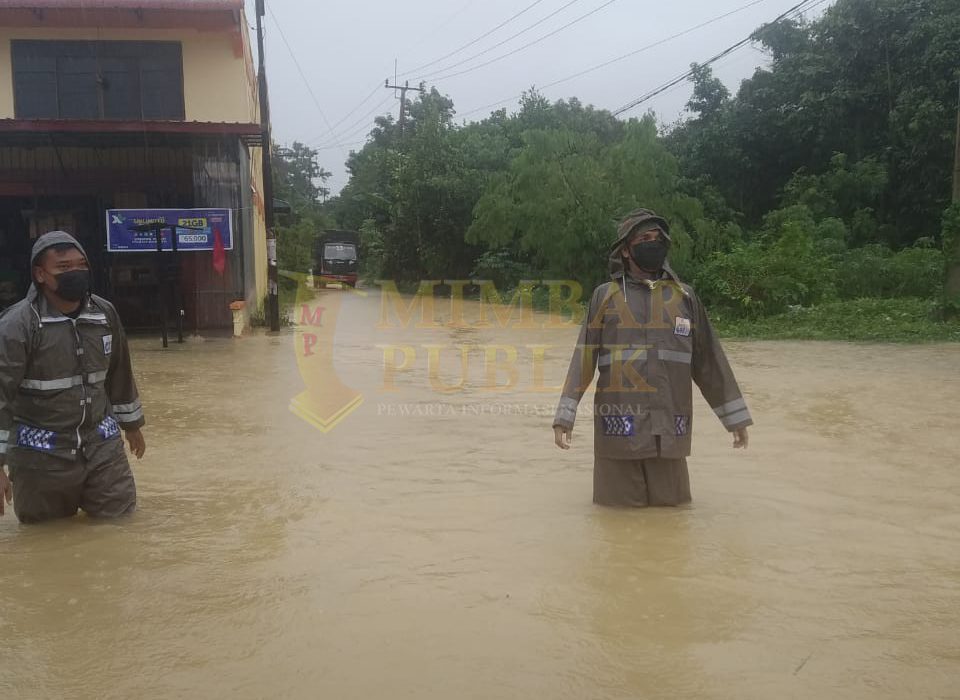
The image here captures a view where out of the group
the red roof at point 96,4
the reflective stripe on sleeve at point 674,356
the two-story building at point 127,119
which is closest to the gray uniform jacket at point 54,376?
the reflective stripe on sleeve at point 674,356

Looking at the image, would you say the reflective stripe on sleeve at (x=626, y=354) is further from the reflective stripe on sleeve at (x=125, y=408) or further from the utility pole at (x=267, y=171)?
the utility pole at (x=267, y=171)

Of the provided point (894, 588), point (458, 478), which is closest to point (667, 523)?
point (894, 588)

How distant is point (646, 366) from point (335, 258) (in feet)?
125

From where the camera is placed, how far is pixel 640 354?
501cm

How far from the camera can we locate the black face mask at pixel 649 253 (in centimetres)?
499

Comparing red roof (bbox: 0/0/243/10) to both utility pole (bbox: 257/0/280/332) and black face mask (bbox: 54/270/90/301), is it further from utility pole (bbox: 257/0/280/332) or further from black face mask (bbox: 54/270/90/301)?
black face mask (bbox: 54/270/90/301)

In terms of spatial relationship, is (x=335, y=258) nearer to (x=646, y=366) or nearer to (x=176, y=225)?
(x=176, y=225)

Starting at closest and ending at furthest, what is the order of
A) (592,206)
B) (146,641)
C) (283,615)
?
(146,641), (283,615), (592,206)

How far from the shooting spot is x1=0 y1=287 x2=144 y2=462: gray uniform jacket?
4527mm

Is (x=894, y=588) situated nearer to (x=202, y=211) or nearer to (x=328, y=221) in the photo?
(x=202, y=211)

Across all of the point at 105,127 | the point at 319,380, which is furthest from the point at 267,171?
the point at 319,380

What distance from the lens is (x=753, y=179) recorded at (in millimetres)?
31469

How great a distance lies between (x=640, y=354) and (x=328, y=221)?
63631mm

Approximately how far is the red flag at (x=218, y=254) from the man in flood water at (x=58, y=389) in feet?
35.8
